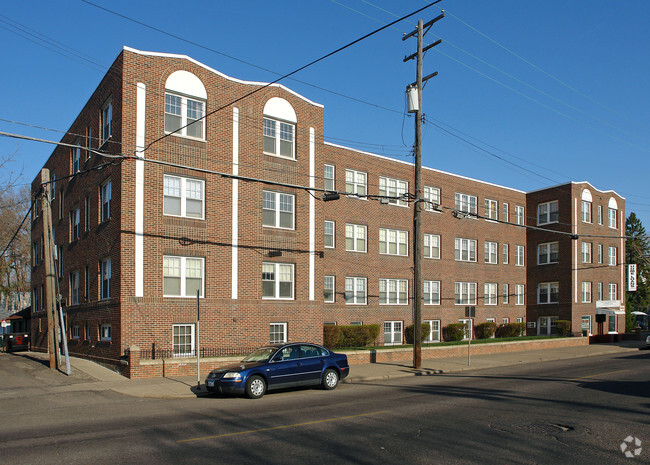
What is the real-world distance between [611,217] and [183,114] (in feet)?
128

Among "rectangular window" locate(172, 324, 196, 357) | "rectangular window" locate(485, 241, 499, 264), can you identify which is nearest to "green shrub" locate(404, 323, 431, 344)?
"rectangular window" locate(485, 241, 499, 264)

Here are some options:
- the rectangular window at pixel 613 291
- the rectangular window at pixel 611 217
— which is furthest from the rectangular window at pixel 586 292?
the rectangular window at pixel 611 217

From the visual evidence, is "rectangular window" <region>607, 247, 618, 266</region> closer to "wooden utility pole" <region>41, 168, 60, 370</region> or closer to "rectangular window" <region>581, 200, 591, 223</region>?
"rectangular window" <region>581, 200, 591, 223</region>

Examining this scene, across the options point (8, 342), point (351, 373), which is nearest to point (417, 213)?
point (351, 373)

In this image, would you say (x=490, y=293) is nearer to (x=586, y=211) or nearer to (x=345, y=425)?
(x=586, y=211)

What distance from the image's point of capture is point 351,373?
21000 millimetres

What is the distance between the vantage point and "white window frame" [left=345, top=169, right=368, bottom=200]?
32.7m

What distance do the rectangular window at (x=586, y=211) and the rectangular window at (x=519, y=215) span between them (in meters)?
4.52

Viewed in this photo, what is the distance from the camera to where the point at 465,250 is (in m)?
40.0

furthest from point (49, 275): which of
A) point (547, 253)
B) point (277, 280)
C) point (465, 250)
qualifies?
point (547, 253)

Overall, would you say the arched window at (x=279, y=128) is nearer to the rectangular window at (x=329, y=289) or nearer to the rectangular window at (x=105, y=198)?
the rectangular window at (x=105, y=198)

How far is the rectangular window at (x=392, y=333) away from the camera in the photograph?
113 ft

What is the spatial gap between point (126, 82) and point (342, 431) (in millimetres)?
16400

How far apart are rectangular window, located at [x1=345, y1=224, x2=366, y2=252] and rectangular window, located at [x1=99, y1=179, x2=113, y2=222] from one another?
14.0m
